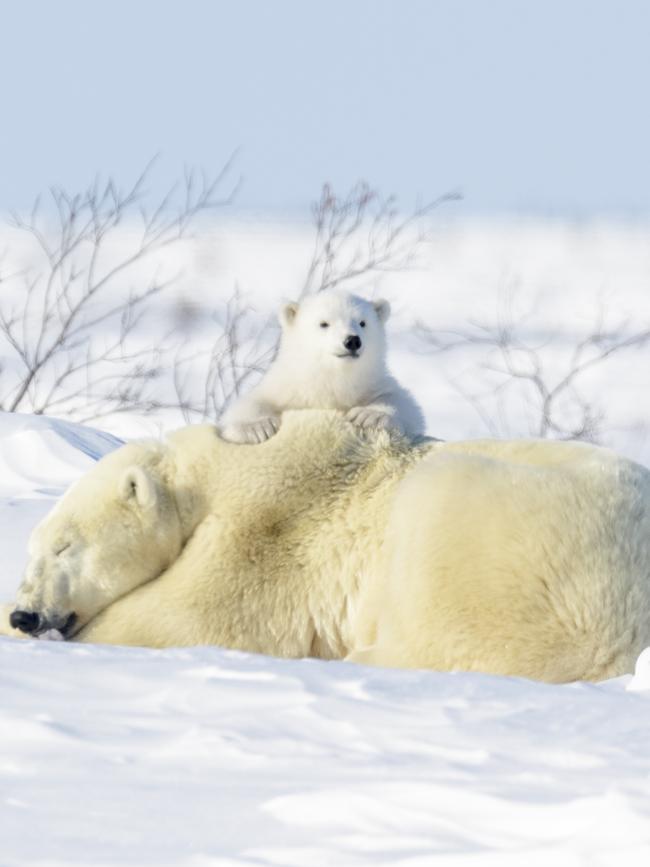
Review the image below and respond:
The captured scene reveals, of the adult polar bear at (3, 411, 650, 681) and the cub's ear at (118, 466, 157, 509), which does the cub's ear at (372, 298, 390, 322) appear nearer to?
the adult polar bear at (3, 411, 650, 681)

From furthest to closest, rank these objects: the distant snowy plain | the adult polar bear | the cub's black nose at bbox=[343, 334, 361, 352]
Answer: the cub's black nose at bbox=[343, 334, 361, 352] → the adult polar bear → the distant snowy plain

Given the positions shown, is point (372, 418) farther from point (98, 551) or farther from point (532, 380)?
point (532, 380)

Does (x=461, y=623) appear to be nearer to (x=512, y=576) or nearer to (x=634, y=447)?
(x=512, y=576)

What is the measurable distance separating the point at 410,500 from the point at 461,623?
1.13 feet

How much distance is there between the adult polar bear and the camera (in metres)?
3.48

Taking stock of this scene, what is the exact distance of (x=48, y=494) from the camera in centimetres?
682

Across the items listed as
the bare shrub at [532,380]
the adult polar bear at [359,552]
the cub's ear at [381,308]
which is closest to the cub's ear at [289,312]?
the cub's ear at [381,308]

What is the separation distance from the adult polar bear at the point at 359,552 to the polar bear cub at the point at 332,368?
514 mm

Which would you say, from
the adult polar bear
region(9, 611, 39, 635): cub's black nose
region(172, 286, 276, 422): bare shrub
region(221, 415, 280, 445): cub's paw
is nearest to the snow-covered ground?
the adult polar bear

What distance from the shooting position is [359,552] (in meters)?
3.77

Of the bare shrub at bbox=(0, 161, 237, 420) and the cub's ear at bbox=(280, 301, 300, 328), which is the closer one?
the cub's ear at bbox=(280, 301, 300, 328)

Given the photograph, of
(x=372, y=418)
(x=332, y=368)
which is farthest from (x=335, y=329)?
(x=372, y=418)

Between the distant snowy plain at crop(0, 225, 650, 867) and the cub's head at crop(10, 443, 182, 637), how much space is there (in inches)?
25.6

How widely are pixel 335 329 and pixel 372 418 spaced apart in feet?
3.33
